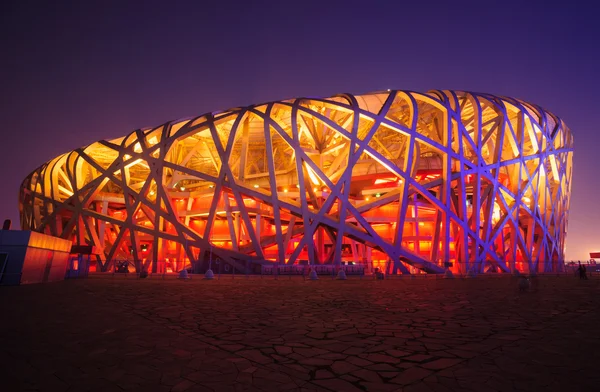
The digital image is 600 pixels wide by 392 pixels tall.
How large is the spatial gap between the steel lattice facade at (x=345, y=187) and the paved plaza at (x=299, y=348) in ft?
57.8

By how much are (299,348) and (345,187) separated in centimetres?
2184

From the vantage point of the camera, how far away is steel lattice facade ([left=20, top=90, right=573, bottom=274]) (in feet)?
87.0

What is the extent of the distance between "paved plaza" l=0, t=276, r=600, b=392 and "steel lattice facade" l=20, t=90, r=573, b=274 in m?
17.6

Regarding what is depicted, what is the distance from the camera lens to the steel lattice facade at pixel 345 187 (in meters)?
26.5

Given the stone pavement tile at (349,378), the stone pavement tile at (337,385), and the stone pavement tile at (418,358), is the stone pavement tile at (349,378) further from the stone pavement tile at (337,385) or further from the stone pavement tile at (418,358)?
the stone pavement tile at (418,358)

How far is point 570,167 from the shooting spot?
4012 centimetres

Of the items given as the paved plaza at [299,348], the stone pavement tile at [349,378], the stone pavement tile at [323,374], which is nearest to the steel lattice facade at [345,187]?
the paved plaza at [299,348]

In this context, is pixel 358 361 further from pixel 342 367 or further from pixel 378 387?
pixel 378 387

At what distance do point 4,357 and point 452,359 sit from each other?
4.99 m

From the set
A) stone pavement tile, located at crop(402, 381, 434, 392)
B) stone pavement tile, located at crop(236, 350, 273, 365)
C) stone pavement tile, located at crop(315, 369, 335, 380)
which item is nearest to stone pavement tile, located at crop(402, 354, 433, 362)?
stone pavement tile, located at crop(402, 381, 434, 392)

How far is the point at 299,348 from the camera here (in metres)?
4.66

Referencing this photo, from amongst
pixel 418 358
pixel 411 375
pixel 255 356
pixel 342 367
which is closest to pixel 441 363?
pixel 418 358

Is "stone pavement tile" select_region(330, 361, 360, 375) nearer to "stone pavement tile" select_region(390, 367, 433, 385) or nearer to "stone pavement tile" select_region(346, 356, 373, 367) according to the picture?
"stone pavement tile" select_region(346, 356, 373, 367)

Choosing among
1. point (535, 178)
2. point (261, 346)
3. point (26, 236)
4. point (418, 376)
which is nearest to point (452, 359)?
point (418, 376)
